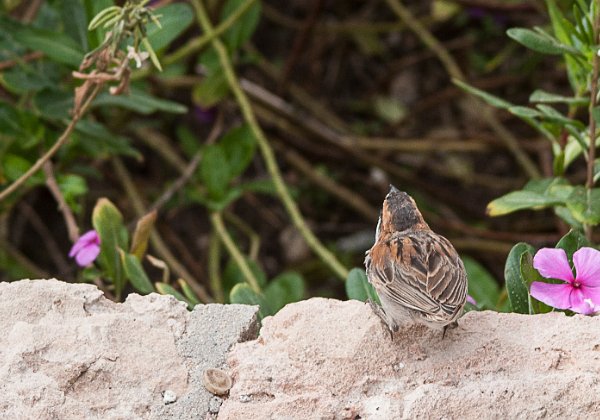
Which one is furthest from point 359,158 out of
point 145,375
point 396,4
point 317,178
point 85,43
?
point 145,375

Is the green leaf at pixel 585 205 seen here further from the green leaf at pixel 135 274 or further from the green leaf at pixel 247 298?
the green leaf at pixel 135 274

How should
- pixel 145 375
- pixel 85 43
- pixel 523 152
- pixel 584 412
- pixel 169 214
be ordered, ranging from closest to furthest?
1. pixel 584 412
2. pixel 145 375
3. pixel 85 43
4. pixel 169 214
5. pixel 523 152

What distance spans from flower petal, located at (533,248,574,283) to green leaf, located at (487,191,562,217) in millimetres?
372

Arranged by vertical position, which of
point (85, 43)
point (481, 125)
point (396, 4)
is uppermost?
point (85, 43)

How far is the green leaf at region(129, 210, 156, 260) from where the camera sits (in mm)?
3002

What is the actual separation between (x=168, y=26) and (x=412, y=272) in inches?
54.9

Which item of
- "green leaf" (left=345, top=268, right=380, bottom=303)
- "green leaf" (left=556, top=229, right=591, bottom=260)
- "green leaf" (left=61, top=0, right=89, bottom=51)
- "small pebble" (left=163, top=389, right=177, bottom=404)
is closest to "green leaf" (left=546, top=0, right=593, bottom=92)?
"green leaf" (left=556, top=229, right=591, bottom=260)

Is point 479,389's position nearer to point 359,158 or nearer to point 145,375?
point 145,375

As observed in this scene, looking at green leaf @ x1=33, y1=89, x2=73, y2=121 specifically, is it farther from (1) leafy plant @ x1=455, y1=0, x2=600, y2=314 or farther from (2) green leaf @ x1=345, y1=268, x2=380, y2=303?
(1) leafy plant @ x1=455, y1=0, x2=600, y2=314

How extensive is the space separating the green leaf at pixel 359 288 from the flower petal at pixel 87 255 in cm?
79

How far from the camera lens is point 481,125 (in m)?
6.26

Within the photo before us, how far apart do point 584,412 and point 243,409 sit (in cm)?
71

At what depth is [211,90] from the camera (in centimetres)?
460

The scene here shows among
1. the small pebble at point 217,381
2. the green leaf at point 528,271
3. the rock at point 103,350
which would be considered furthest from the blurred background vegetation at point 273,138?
the green leaf at point 528,271
